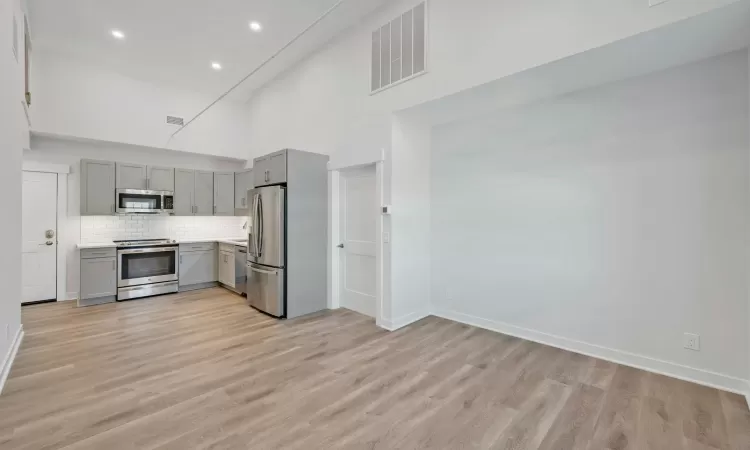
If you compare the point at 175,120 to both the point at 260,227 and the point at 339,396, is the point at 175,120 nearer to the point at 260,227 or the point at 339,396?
the point at 260,227

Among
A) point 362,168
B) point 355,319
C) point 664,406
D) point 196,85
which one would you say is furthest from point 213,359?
point 196,85

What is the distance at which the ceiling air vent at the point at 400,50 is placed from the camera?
3.70 metres

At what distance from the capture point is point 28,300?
5.16 m

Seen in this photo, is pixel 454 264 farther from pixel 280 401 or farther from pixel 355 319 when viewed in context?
pixel 280 401

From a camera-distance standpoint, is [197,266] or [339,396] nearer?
[339,396]

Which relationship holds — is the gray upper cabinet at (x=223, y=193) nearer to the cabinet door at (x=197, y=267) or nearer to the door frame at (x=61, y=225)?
the cabinet door at (x=197, y=267)

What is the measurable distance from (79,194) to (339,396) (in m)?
5.94

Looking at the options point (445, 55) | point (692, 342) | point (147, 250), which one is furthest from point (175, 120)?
point (692, 342)

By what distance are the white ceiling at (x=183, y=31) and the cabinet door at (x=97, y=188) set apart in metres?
1.72

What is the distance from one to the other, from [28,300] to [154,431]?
509 centimetres

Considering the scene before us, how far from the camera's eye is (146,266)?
5.66 m

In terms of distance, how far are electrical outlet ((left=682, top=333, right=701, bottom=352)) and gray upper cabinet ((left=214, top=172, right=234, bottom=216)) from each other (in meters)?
7.30

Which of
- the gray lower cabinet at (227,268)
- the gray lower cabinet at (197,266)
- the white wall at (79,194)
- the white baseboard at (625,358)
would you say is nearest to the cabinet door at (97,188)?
the white wall at (79,194)

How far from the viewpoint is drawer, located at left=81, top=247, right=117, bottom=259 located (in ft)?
16.7
